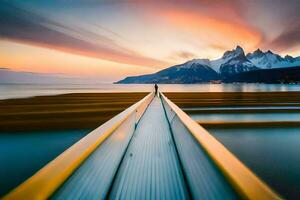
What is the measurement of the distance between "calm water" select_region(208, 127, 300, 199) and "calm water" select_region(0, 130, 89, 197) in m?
4.24

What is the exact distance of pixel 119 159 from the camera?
424 centimetres

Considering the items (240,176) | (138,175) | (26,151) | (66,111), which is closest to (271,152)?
(138,175)

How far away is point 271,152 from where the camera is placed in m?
5.73

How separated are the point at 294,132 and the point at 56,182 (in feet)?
27.7

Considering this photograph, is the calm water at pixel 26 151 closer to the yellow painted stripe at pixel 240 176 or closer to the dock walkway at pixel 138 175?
the dock walkway at pixel 138 175

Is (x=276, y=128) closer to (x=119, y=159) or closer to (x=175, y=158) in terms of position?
(x=175, y=158)

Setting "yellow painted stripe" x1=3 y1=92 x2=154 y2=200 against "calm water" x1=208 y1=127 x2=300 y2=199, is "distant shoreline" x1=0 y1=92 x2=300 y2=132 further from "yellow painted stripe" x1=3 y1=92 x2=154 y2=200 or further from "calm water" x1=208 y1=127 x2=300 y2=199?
"yellow painted stripe" x1=3 y1=92 x2=154 y2=200

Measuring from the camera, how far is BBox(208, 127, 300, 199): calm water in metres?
3.89

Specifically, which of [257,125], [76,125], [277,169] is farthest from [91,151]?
[257,125]

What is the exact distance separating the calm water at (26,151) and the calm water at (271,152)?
4.24 metres

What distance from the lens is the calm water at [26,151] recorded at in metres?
4.30

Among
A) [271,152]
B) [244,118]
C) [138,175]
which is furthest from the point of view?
[244,118]

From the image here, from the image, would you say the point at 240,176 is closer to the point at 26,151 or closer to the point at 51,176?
the point at 51,176

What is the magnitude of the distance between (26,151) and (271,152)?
604 cm
